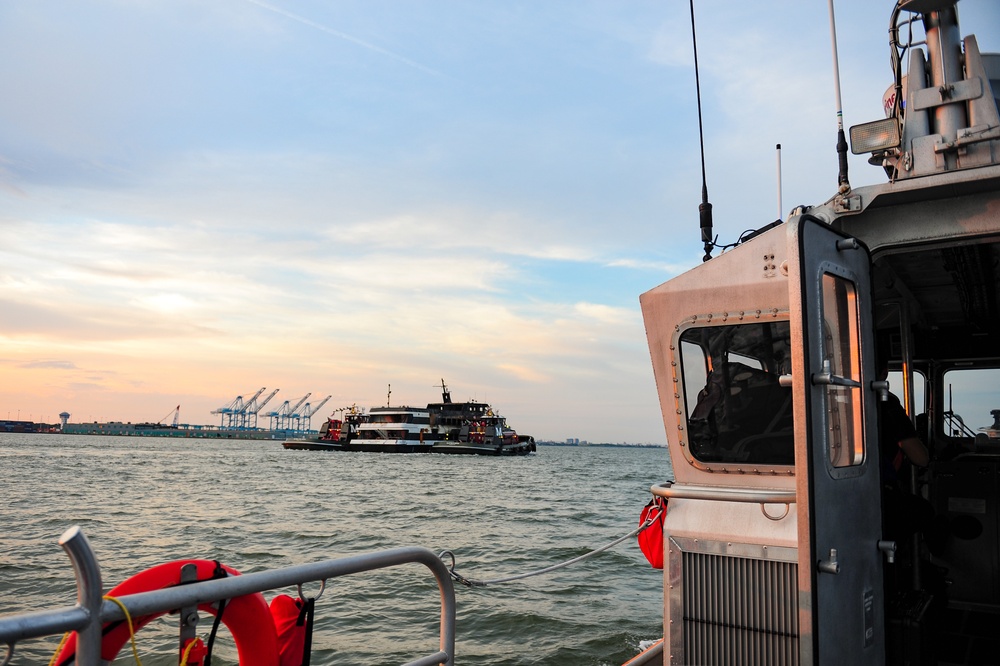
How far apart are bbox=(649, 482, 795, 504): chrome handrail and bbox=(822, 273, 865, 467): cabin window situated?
40 centimetres

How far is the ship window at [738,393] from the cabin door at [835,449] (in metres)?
0.48

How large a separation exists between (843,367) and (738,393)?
74 cm

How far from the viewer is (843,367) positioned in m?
3.14

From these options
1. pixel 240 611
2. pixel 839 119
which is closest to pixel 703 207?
pixel 839 119

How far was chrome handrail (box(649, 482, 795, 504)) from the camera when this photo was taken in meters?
3.39

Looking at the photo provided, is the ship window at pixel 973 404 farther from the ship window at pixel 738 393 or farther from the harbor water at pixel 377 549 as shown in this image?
the harbor water at pixel 377 549

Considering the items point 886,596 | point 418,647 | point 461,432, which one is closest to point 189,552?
point 418,647

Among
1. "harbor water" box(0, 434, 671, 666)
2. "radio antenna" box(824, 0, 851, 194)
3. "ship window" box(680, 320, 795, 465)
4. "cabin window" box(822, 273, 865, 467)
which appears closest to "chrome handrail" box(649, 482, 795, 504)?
"ship window" box(680, 320, 795, 465)

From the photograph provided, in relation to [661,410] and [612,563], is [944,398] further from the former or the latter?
[612,563]

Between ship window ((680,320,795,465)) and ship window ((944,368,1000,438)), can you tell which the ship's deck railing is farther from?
ship window ((944,368,1000,438))

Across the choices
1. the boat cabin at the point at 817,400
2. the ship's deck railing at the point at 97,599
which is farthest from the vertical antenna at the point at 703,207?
the ship's deck railing at the point at 97,599

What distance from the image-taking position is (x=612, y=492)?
3397cm

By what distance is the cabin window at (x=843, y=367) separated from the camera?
3012mm

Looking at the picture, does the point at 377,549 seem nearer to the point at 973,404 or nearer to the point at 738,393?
the point at 973,404
